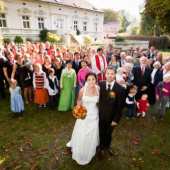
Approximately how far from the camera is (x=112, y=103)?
293cm

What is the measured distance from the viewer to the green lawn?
11.0ft

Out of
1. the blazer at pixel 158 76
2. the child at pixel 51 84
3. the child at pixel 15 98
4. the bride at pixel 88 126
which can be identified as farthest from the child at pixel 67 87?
the blazer at pixel 158 76

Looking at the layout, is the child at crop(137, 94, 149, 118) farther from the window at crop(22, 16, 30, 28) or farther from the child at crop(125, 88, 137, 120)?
the window at crop(22, 16, 30, 28)

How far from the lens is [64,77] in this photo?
17.5 ft

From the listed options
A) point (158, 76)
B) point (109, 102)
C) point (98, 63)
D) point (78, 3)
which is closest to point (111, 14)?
point (78, 3)

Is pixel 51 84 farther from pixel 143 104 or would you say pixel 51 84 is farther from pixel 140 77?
pixel 143 104

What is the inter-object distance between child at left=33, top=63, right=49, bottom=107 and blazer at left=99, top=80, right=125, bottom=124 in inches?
130

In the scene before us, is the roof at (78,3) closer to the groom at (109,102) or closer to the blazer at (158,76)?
the blazer at (158,76)

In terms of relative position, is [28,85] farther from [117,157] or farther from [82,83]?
[117,157]

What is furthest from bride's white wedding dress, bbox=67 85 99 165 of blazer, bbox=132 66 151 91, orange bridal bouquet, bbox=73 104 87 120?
blazer, bbox=132 66 151 91

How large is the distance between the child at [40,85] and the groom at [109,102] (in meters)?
3.28

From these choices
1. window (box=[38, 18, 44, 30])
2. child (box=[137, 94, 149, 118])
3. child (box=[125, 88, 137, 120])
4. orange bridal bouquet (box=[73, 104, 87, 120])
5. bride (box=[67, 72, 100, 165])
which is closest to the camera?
orange bridal bouquet (box=[73, 104, 87, 120])

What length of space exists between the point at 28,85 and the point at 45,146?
3.20m

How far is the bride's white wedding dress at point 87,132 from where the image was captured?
3033mm
